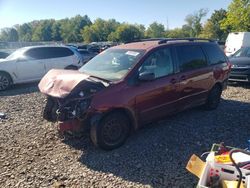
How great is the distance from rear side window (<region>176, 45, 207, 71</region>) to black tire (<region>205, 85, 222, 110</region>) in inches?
30.6

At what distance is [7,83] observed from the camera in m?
11.0

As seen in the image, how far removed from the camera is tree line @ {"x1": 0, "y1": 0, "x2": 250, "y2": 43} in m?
75.3

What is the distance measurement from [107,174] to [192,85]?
3.01m

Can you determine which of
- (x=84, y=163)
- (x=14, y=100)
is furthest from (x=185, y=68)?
(x=14, y=100)

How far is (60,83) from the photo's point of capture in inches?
196

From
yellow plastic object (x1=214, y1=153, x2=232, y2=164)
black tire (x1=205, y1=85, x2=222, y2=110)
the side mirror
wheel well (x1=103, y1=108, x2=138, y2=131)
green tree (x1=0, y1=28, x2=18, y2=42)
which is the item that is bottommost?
green tree (x1=0, y1=28, x2=18, y2=42)

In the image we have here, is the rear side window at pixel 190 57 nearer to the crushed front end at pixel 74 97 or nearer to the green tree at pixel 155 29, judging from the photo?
the crushed front end at pixel 74 97

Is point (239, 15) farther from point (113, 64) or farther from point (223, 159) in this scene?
point (223, 159)

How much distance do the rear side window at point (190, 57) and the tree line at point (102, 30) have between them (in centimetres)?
6200

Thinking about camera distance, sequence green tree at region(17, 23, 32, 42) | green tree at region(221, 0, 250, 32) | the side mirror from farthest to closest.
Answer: green tree at region(17, 23, 32, 42) < green tree at region(221, 0, 250, 32) < the side mirror

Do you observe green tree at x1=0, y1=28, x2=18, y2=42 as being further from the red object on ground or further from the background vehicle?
the red object on ground

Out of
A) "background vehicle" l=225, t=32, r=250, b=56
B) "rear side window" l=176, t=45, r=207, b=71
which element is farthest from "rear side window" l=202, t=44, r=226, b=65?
"background vehicle" l=225, t=32, r=250, b=56

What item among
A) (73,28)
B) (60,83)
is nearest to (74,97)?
(60,83)

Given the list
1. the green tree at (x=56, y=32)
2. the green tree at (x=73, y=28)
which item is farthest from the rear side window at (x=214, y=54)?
the green tree at (x=56, y=32)
